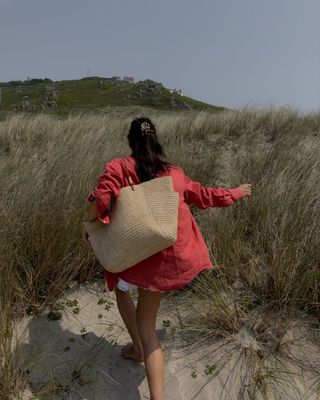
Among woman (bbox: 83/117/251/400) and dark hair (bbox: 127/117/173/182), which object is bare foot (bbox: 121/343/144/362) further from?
dark hair (bbox: 127/117/173/182)

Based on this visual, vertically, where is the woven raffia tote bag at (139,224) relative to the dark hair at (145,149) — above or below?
below

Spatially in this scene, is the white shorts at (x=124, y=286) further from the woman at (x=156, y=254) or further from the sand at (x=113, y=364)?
the sand at (x=113, y=364)

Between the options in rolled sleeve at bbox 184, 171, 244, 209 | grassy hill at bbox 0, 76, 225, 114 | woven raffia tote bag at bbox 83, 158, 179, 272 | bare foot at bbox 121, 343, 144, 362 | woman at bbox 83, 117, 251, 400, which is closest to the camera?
woven raffia tote bag at bbox 83, 158, 179, 272

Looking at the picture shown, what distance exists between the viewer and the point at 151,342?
7.02ft

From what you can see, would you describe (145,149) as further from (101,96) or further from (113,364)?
(101,96)

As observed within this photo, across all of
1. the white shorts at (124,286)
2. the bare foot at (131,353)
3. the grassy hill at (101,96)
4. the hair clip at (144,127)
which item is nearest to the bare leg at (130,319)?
the bare foot at (131,353)

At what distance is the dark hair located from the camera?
212 centimetres

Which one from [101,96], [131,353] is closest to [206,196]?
[131,353]

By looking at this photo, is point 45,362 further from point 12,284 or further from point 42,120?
point 42,120

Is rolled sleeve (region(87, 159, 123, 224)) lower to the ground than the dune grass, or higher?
higher

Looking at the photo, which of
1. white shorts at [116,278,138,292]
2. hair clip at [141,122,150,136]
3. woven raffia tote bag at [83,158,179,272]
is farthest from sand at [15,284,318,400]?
hair clip at [141,122,150,136]

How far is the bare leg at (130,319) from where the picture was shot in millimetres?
2320

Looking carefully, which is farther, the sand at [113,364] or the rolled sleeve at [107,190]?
the sand at [113,364]

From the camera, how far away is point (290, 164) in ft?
14.0
